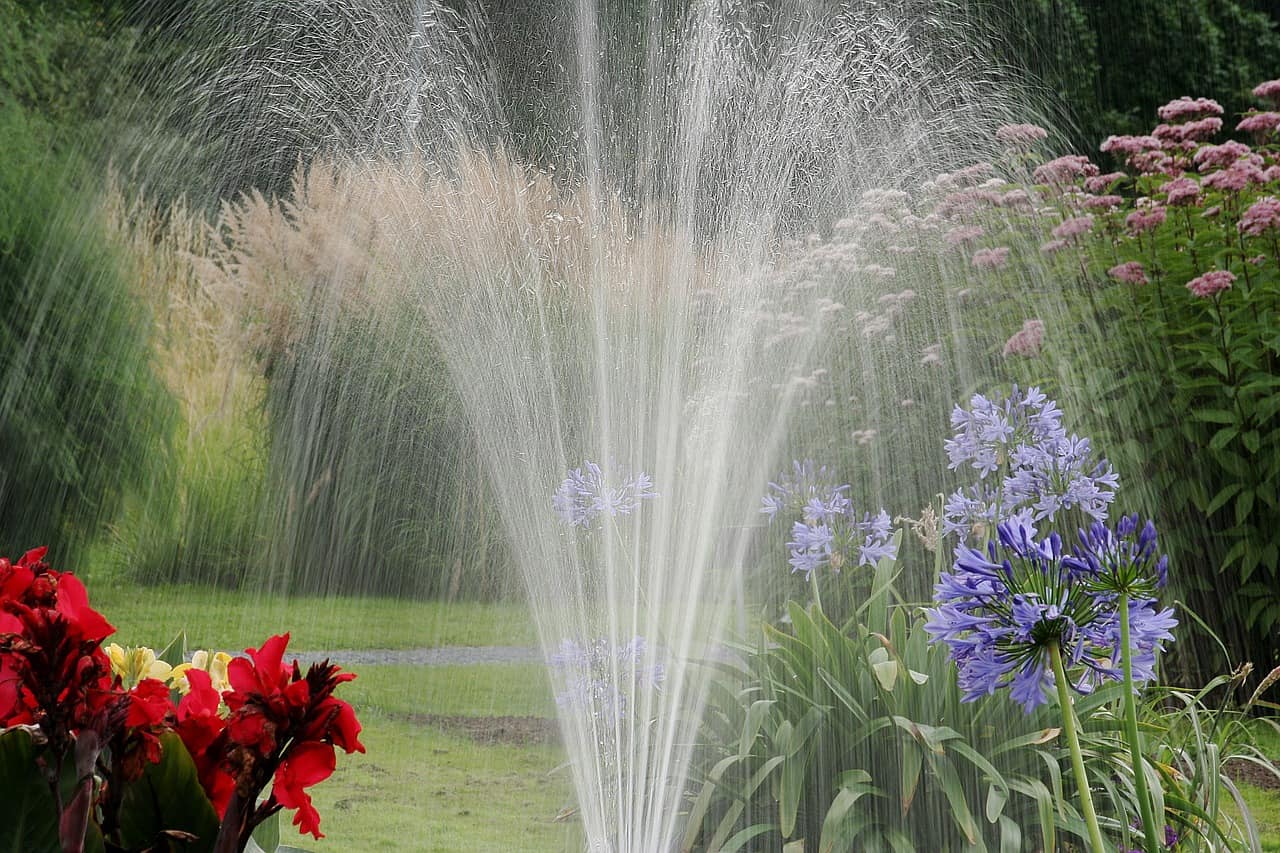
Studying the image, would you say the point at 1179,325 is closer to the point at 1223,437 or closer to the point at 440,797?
the point at 1223,437

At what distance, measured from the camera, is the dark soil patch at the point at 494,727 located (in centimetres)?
601

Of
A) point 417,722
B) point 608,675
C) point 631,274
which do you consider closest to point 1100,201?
point 631,274

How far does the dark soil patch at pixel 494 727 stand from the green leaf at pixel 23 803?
5142 mm

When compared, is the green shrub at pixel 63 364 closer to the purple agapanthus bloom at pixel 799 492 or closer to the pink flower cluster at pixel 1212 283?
the purple agapanthus bloom at pixel 799 492

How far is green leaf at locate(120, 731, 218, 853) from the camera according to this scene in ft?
→ 3.21

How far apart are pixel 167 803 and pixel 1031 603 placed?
101cm

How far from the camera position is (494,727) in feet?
20.4

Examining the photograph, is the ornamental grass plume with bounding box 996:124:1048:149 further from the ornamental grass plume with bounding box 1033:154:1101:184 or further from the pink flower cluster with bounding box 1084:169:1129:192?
the pink flower cluster with bounding box 1084:169:1129:192

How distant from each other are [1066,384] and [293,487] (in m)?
5.94

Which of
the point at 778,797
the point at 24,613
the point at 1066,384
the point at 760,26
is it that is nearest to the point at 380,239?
the point at 760,26

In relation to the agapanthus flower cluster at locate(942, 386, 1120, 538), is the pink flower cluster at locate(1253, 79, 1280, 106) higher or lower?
higher

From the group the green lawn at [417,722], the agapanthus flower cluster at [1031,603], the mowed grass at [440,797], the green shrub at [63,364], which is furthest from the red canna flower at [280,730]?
the green shrub at [63,364]

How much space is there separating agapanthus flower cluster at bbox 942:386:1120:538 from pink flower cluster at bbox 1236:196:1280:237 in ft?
10.8

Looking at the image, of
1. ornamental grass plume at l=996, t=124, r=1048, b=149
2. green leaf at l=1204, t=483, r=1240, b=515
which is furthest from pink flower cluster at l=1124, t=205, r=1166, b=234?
green leaf at l=1204, t=483, r=1240, b=515
